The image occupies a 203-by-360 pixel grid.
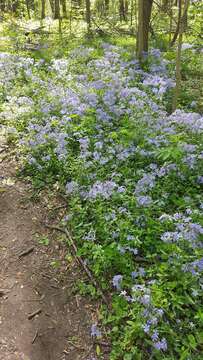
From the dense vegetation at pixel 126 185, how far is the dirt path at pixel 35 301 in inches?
8.0

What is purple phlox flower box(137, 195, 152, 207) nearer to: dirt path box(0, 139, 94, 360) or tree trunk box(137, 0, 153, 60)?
dirt path box(0, 139, 94, 360)

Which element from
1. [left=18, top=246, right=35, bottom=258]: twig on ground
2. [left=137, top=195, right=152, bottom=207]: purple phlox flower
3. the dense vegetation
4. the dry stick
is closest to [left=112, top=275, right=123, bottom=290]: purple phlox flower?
the dense vegetation

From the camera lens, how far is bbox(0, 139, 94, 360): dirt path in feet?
9.11

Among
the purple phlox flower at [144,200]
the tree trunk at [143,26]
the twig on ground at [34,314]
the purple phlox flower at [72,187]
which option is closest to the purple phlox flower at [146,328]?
the twig on ground at [34,314]

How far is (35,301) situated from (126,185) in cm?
170

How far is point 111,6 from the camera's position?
76.9 ft

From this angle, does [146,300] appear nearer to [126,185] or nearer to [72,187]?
[126,185]

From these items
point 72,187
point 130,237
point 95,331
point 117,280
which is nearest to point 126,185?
point 72,187

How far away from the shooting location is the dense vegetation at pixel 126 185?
2.76 metres

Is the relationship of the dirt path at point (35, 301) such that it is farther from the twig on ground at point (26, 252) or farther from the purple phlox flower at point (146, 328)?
the purple phlox flower at point (146, 328)

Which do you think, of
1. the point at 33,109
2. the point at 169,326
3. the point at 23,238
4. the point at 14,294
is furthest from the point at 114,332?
the point at 33,109

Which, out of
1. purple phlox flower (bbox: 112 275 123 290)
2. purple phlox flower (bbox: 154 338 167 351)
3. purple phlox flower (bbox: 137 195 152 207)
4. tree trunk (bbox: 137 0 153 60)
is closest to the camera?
purple phlox flower (bbox: 154 338 167 351)

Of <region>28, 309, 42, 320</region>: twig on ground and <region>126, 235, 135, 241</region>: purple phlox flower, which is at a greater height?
<region>126, 235, 135, 241</region>: purple phlox flower

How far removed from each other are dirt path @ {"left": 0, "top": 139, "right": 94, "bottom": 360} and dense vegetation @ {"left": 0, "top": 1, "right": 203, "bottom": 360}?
20cm
